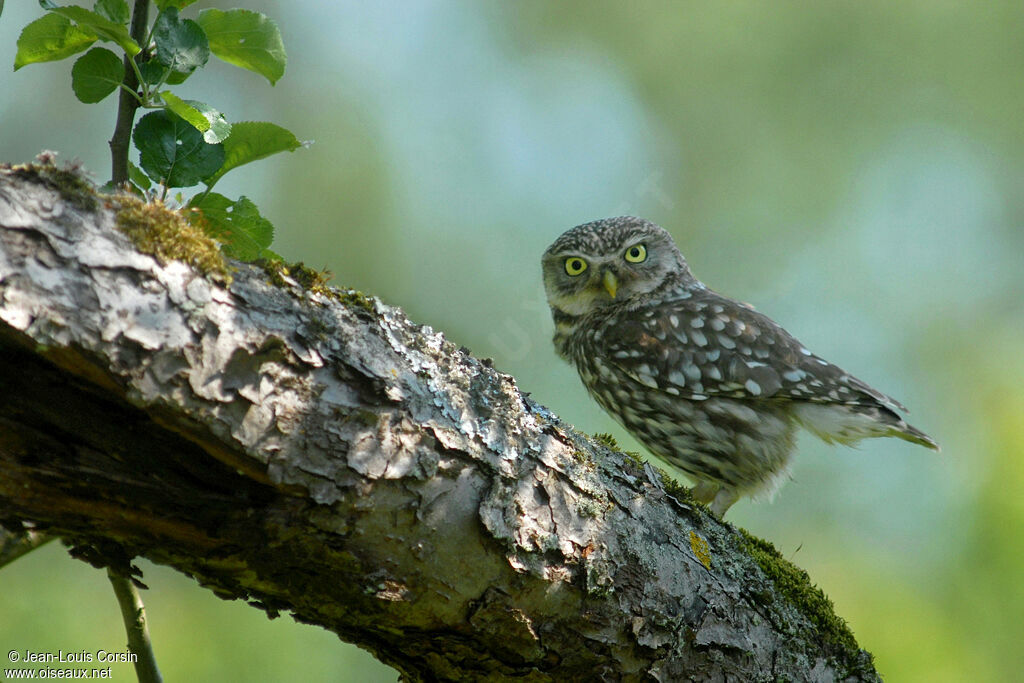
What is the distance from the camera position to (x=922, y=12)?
11.3 m

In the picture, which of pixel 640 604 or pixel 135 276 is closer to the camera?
pixel 135 276

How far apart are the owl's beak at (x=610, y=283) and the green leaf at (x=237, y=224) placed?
2.80 meters

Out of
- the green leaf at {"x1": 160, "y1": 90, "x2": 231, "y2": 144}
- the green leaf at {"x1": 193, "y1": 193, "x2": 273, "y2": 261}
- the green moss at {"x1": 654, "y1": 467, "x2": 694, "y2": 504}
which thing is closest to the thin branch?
the green leaf at {"x1": 193, "y1": 193, "x2": 273, "y2": 261}

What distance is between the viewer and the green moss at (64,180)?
1.41 metres

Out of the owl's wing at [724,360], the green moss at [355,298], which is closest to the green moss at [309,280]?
the green moss at [355,298]

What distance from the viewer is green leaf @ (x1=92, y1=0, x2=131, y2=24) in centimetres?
170

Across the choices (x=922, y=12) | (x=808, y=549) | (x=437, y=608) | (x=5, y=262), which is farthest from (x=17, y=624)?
(x=922, y=12)

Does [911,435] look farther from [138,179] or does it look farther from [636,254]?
[138,179]

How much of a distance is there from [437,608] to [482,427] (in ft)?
1.44

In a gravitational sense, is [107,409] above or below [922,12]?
below

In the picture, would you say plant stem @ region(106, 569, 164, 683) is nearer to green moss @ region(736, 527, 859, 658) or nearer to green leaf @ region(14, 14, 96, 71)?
green leaf @ region(14, 14, 96, 71)

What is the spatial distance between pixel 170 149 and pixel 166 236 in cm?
40

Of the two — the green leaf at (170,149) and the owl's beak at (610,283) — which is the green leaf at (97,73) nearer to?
the green leaf at (170,149)

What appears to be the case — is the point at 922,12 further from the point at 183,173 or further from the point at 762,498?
the point at 183,173
